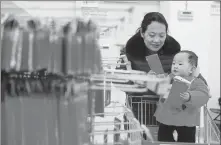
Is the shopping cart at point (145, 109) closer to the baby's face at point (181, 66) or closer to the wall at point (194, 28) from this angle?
the baby's face at point (181, 66)

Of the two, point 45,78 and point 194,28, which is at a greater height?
point 194,28

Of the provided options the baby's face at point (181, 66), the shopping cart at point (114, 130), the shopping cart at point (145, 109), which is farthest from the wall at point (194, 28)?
the shopping cart at point (114, 130)

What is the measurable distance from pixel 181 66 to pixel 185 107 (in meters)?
0.15

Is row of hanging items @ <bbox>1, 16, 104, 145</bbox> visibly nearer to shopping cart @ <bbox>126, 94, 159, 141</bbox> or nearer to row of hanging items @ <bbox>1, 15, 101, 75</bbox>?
row of hanging items @ <bbox>1, 15, 101, 75</bbox>

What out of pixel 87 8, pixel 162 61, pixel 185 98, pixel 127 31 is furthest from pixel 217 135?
pixel 87 8

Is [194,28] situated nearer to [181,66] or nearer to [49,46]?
[181,66]

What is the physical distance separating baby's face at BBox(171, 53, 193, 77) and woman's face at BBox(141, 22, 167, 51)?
0.08 meters

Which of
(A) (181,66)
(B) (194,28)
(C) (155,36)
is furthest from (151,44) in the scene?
(B) (194,28)

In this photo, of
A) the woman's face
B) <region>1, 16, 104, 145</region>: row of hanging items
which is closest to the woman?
the woman's face

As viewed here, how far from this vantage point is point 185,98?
1.15 metres

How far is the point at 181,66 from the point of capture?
1.17m

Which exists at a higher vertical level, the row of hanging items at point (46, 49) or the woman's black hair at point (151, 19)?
the woman's black hair at point (151, 19)

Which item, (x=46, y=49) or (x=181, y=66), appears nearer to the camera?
(x=46, y=49)

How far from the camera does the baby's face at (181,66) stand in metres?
1.17
